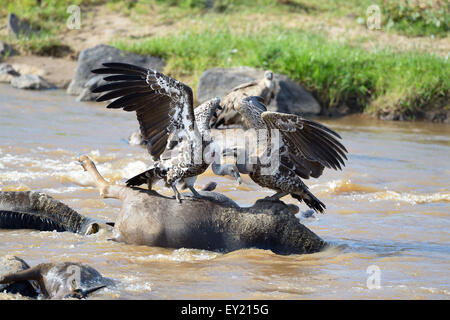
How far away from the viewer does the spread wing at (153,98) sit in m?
5.38

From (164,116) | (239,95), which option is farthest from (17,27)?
(164,116)

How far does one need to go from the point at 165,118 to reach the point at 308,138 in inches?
44.7

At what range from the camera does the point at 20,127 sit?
418 inches

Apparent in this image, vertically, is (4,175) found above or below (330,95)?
below

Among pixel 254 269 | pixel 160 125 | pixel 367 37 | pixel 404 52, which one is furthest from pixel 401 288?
pixel 367 37

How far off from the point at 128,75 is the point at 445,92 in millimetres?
8942

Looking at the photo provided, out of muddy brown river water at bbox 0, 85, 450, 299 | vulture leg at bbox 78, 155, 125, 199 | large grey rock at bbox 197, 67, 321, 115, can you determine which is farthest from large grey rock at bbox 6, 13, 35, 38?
vulture leg at bbox 78, 155, 125, 199

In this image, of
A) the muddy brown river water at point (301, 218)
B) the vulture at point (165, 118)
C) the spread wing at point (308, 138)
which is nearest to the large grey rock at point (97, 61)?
the muddy brown river water at point (301, 218)

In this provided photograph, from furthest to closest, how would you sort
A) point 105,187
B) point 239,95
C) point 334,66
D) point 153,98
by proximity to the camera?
point 334,66 → point 239,95 → point 105,187 → point 153,98

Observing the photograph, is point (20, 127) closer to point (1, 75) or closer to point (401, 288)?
point (1, 75)

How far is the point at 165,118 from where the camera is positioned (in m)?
5.55

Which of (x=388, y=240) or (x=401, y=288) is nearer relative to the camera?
(x=401, y=288)

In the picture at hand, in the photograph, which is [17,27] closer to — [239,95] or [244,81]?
[244,81]

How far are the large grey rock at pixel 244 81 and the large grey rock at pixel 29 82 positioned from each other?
12.8ft
